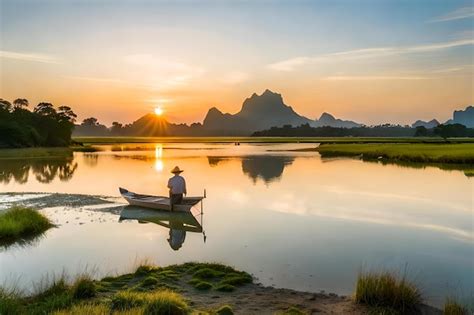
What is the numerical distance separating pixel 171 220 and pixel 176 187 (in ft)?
6.33

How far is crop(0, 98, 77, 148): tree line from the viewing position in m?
99.6

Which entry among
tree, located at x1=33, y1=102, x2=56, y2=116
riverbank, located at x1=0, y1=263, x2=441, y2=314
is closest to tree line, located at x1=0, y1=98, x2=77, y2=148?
tree, located at x1=33, y1=102, x2=56, y2=116

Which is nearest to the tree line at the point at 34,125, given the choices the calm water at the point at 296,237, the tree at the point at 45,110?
the tree at the point at 45,110

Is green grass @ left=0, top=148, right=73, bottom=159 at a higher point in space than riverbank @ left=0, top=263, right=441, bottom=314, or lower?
higher

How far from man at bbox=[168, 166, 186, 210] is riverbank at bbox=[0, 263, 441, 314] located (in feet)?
32.1

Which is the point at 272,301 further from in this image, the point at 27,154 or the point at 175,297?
the point at 27,154

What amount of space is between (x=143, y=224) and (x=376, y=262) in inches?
454

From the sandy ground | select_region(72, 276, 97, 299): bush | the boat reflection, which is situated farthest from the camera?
the boat reflection

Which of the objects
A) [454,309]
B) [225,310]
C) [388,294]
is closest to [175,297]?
[225,310]

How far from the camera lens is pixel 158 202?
952 inches

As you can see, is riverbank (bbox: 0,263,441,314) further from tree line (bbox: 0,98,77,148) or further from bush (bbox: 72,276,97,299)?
tree line (bbox: 0,98,77,148)

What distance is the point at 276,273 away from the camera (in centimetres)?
1342

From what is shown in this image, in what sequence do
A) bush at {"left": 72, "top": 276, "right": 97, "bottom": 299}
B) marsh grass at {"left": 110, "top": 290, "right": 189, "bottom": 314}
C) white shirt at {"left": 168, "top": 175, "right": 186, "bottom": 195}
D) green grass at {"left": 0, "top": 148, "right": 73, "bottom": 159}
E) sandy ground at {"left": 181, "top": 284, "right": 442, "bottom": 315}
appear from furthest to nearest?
1. green grass at {"left": 0, "top": 148, "right": 73, "bottom": 159}
2. white shirt at {"left": 168, "top": 175, "right": 186, "bottom": 195}
3. bush at {"left": 72, "top": 276, "right": 97, "bottom": 299}
4. sandy ground at {"left": 181, "top": 284, "right": 442, "bottom": 315}
5. marsh grass at {"left": 110, "top": 290, "right": 189, "bottom": 314}

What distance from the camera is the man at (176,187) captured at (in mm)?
22906
